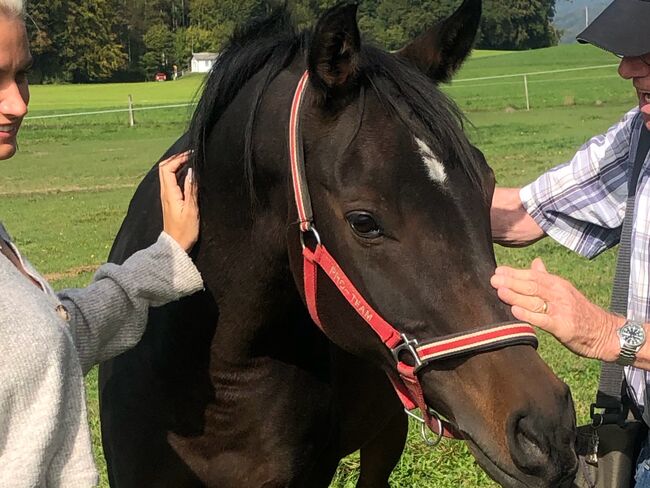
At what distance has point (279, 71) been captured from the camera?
237 centimetres

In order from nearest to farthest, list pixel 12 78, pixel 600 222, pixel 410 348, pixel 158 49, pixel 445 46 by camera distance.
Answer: pixel 12 78 < pixel 410 348 < pixel 445 46 < pixel 600 222 < pixel 158 49

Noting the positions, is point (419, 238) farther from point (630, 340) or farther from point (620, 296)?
point (620, 296)

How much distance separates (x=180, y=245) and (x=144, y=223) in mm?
578

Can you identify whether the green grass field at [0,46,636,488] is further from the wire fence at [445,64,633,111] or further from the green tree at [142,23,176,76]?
the green tree at [142,23,176,76]

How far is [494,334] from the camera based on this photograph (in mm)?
1824

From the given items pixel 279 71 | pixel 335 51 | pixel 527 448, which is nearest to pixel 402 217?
pixel 335 51

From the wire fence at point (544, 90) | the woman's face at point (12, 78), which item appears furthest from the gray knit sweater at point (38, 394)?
the wire fence at point (544, 90)

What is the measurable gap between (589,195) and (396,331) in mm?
1334

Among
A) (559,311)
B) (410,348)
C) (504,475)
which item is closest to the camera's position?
(504,475)

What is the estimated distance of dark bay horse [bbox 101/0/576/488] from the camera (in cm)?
187

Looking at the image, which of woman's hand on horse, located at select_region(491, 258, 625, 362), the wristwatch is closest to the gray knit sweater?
woman's hand on horse, located at select_region(491, 258, 625, 362)

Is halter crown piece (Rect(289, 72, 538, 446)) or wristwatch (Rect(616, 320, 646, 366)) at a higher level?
halter crown piece (Rect(289, 72, 538, 446))

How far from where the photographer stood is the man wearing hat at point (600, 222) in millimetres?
2066

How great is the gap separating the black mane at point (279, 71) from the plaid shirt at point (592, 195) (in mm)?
1032
